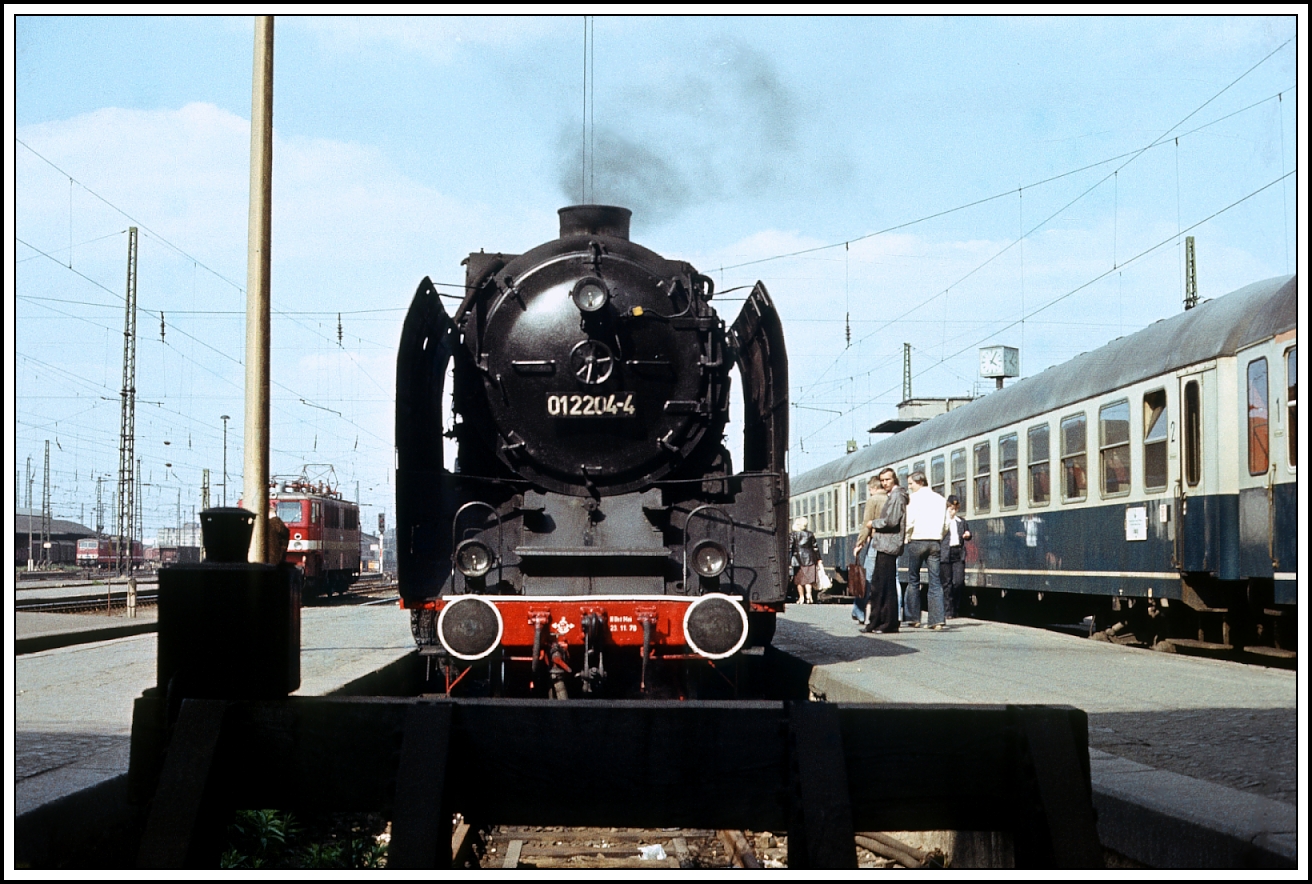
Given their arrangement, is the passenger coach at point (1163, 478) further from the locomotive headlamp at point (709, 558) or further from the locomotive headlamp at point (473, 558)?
the locomotive headlamp at point (473, 558)

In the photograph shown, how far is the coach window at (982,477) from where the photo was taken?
15.6m

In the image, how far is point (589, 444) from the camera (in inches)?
307

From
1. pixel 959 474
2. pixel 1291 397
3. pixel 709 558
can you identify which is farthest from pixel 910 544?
pixel 709 558

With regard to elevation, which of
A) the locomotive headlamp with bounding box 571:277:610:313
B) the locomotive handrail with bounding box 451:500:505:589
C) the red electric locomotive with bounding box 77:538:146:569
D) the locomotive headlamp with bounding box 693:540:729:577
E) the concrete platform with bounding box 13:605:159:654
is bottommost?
the red electric locomotive with bounding box 77:538:146:569

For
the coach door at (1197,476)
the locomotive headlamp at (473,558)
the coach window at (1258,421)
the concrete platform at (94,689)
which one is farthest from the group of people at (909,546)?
the locomotive headlamp at (473,558)

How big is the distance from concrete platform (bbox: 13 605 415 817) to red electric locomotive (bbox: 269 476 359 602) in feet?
41.0

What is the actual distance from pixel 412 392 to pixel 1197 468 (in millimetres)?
6458

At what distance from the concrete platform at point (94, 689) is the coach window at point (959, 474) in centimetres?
721

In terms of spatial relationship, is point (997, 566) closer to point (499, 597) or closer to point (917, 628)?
point (917, 628)

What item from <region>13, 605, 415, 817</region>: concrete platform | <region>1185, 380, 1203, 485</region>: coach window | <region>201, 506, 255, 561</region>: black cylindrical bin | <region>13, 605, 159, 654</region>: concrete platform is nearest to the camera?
<region>201, 506, 255, 561</region>: black cylindrical bin

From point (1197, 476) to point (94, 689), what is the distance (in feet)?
27.1


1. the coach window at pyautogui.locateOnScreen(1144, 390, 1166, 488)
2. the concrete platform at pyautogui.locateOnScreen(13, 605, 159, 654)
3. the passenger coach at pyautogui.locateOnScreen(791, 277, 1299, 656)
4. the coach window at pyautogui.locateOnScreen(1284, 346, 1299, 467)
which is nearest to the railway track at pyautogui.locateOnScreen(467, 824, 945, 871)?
the passenger coach at pyautogui.locateOnScreen(791, 277, 1299, 656)

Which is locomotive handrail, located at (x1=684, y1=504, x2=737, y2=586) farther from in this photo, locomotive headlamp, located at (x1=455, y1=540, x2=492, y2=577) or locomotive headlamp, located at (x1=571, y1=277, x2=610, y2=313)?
locomotive headlamp, located at (x1=571, y1=277, x2=610, y2=313)

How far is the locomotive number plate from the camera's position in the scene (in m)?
7.79
